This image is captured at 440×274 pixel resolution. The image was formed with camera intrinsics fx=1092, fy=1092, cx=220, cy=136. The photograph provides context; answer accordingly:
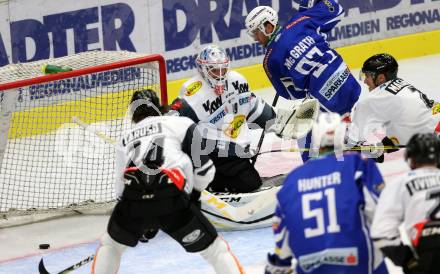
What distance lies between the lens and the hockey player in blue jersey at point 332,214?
416cm

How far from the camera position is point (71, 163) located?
7941 millimetres

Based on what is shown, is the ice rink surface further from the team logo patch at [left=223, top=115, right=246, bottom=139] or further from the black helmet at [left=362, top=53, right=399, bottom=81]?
the black helmet at [left=362, top=53, right=399, bottom=81]

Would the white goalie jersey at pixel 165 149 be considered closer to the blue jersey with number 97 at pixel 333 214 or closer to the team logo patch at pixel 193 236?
the team logo patch at pixel 193 236

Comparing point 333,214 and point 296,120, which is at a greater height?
point 333,214

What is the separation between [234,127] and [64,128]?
1.72 meters

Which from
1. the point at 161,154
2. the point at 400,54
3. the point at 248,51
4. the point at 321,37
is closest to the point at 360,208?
the point at 161,154

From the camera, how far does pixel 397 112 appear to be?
22.0 feet

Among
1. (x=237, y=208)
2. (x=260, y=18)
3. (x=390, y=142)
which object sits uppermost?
(x=260, y=18)

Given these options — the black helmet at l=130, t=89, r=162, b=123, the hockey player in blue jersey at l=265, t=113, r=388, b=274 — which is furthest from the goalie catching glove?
the hockey player in blue jersey at l=265, t=113, r=388, b=274

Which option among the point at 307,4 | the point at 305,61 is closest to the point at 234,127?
the point at 305,61

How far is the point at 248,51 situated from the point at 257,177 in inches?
130

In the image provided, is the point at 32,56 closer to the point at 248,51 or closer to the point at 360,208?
the point at 248,51

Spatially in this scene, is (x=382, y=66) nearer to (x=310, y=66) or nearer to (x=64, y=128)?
(x=310, y=66)

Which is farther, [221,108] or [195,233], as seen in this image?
[221,108]
